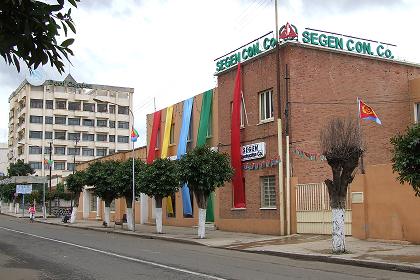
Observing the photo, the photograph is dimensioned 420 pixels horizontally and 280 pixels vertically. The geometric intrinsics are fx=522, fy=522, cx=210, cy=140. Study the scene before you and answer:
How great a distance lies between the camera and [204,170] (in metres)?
22.8

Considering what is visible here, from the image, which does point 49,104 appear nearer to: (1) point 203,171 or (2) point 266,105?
(2) point 266,105

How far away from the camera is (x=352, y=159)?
1644 cm

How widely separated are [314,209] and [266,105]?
20.3ft

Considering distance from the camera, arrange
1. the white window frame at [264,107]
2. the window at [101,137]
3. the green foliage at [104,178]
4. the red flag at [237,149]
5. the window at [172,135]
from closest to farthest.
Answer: the white window frame at [264,107] → the red flag at [237,149] → the green foliage at [104,178] → the window at [172,135] → the window at [101,137]

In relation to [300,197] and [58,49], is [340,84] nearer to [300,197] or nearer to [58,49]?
[300,197]

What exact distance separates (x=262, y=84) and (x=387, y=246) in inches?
430

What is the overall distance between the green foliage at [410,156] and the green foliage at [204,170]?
1057 centimetres

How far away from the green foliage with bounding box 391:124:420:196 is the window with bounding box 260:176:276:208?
11349mm

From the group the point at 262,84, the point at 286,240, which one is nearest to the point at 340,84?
the point at 262,84

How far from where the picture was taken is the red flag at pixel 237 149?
27.0 metres

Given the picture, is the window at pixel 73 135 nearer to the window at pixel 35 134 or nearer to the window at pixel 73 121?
the window at pixel 73 121

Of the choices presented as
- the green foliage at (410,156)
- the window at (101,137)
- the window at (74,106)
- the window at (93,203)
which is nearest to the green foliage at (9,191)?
the window at (93,203)

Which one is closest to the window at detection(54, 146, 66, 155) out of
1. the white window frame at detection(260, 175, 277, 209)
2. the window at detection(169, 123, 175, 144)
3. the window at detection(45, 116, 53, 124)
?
the window at detection(45, 116, 53, 124)

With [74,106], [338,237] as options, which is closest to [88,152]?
[74,106]
